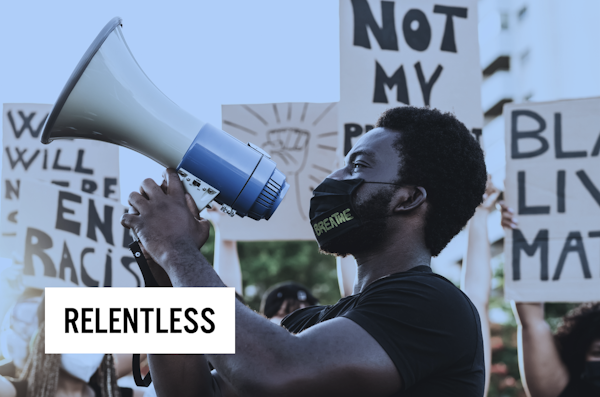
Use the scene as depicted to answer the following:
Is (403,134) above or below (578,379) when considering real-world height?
above

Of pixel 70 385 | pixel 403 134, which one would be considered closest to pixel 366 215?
pixel 403 134

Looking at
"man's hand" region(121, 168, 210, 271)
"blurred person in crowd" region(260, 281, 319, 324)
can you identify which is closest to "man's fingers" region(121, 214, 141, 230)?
"man's hand" region(121, 168, 210, 271)

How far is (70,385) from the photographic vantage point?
425 cm

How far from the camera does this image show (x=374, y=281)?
1.75m

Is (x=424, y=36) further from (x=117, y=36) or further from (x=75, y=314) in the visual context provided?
(x=75, y=314)

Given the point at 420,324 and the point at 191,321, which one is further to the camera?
the point at 191,321

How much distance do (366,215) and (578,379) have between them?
9.61ft

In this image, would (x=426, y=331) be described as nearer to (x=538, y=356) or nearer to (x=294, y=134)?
(x=538, y=356)

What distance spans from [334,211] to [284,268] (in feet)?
56.7

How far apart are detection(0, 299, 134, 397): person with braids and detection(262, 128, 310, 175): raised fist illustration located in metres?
2.00

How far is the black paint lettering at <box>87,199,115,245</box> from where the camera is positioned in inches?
188

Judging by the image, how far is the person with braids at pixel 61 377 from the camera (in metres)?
4.13

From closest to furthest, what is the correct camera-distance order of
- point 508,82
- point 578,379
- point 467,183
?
point 467,183 < point 578,379 < point 508,82

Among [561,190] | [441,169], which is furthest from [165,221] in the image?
[561,190]
